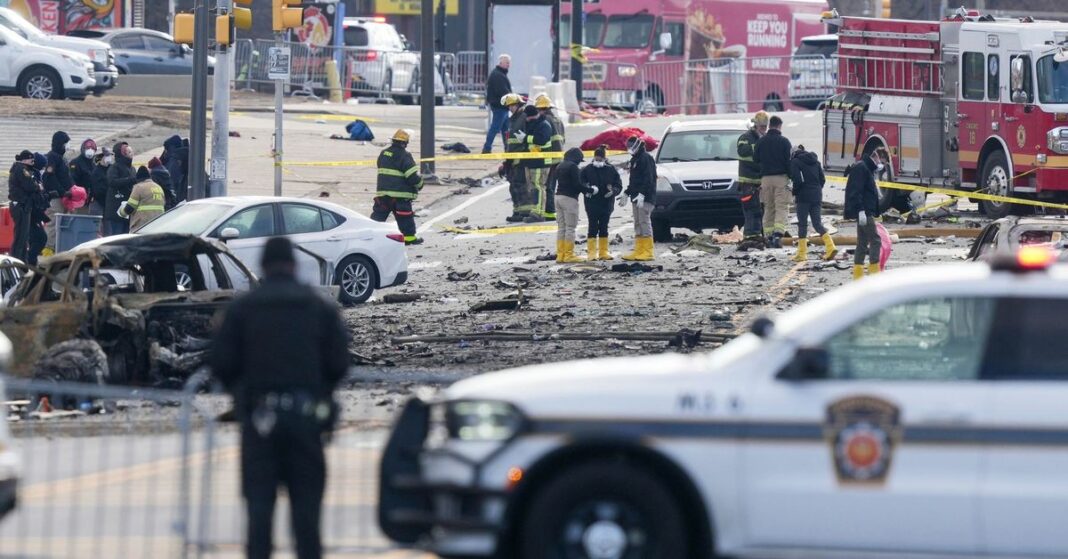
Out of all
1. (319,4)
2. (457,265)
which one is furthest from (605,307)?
(319,4)

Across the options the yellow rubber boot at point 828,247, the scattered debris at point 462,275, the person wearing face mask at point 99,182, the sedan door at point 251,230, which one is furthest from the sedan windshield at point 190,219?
the yellow rubber boot at point 828,247

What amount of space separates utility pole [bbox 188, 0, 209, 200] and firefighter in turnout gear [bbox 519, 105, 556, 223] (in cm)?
576

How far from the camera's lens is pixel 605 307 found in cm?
1881

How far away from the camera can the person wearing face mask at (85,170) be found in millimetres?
24391

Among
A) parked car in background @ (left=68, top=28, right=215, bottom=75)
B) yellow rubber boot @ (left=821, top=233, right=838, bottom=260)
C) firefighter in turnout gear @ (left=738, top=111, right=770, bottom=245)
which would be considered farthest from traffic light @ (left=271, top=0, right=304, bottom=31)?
parked car in background @ (left=68, top=28, right=215, bottom=75)

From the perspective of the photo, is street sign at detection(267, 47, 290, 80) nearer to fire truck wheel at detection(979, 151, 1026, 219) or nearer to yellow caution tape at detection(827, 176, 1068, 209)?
yellow caution tape at detection(827, 176, 1068, 209)

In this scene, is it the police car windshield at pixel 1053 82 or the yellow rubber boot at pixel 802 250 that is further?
the police car windshield at pixel 1053 82

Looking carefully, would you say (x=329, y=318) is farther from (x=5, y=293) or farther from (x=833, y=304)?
(x=5, y=293)

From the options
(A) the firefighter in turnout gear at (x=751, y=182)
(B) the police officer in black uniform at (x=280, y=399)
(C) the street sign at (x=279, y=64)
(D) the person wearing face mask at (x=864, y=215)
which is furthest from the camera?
Answer: (C) the street sign at (x=279, y=64)

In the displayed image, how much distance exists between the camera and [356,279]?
66.8 feet

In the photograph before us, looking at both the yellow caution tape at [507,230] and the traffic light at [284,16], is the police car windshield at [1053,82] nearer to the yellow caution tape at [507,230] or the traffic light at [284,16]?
the yellow caution tape at [507,230]

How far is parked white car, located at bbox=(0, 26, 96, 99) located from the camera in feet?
119

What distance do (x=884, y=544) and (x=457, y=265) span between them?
16.2 metres

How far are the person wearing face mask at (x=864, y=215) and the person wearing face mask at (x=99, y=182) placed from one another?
31.8 feet
